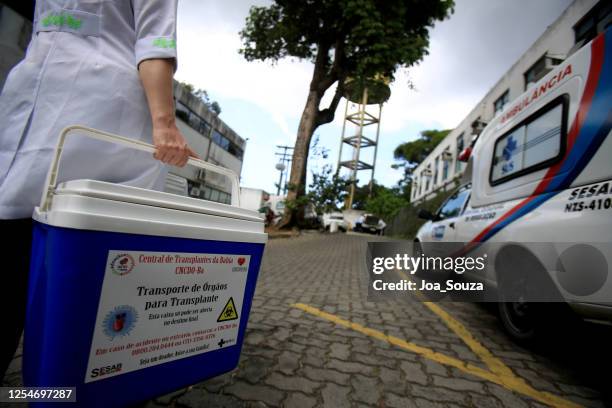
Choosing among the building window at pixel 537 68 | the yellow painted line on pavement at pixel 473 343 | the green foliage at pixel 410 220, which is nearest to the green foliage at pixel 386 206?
the green foliage at pixel 410 220

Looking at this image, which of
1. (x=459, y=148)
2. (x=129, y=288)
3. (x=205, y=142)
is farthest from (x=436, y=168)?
(x=129, y=288)

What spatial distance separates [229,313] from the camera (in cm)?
111

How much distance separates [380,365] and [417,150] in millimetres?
48803

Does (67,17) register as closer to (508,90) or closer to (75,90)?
(75,90)

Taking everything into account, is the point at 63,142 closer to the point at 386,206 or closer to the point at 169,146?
the point at 169,146

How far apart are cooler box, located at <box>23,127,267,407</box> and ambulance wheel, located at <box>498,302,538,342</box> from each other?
8.96 ft

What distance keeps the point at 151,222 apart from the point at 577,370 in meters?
3.16

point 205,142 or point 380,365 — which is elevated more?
point 205,142

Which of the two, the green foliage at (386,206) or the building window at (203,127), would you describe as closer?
the building window at (203,127)

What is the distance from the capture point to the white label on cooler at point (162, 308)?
0.83m

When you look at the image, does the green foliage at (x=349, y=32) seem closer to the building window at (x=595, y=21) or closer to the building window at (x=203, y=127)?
the building window at (x=595, y=21)

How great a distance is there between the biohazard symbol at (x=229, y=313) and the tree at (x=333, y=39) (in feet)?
43.2

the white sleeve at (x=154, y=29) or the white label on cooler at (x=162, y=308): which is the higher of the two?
the white sleeve at (x=154, y=29)

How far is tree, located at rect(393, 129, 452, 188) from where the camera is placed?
150 ft
